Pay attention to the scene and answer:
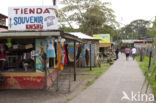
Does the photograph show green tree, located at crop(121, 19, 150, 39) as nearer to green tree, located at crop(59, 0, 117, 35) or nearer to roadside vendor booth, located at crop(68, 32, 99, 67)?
green tree, located at crop(59, 0, 117, 35)

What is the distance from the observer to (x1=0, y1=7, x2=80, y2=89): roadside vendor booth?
7.68 meters

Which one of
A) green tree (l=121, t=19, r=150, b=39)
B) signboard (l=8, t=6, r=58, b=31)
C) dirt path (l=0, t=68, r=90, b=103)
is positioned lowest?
dirt path (l=0, t=68, r=90, b=103)

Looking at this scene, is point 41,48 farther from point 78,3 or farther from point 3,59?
point 78,3

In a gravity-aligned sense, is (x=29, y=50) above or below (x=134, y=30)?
below

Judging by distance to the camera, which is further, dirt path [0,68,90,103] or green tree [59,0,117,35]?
green tree [59,0,117,35]

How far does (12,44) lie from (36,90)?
84.6 inches

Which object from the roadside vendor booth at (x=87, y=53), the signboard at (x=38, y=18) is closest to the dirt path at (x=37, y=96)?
the signboard at (x=38, y=18)

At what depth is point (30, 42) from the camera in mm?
8320

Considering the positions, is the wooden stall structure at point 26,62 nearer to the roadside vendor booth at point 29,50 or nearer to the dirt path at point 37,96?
the roadside vendor booth at point 29,50

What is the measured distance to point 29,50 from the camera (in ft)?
27.8

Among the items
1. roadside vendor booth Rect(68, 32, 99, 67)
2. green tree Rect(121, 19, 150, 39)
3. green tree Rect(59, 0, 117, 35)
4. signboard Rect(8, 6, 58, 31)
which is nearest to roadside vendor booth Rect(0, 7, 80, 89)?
signboard Rect(8, 6, 58, 31)

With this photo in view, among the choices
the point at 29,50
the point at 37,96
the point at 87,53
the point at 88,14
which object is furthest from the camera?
the point at 88,14

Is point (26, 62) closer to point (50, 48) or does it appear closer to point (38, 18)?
point (50, 48)

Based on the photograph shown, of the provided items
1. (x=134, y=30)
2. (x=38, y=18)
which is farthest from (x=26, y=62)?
(x=134, y=30)
